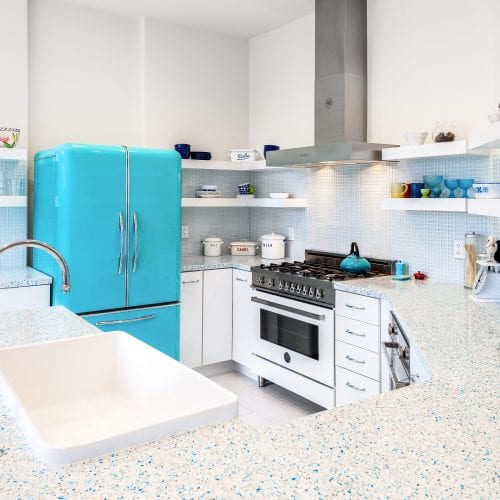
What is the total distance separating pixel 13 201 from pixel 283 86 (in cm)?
242

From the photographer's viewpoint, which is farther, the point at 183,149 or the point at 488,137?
the point at 183,149

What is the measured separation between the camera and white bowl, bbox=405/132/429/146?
3.30m

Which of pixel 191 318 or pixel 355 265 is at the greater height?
pixel 355 265

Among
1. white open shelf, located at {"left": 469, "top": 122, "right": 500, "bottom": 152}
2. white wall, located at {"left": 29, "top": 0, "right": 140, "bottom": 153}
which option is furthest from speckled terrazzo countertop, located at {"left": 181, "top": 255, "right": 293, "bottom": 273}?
white open shelf, located at {"left": 469, "top": 122, "right": 500, "bottom": 152}

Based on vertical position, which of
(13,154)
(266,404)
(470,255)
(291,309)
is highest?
(13,154)

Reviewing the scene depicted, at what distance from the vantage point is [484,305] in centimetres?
266

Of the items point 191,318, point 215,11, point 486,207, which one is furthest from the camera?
point 215,11

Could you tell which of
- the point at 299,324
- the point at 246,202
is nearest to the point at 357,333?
the point at 299,324

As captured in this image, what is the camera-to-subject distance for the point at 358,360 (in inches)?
128

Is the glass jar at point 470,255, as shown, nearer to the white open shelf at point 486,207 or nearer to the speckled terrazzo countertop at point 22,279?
the white open shelf at point 486,207

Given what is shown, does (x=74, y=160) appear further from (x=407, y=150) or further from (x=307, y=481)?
(x=307, y=481)

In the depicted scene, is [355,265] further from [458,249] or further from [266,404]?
[266,404]

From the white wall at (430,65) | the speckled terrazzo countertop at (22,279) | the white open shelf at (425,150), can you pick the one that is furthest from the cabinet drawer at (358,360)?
the speckled terrazzo countertop at (22,279)

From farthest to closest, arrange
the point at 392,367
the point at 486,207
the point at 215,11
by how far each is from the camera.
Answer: the point at 215,11 → the point at 392,367 → the point at 486,207
